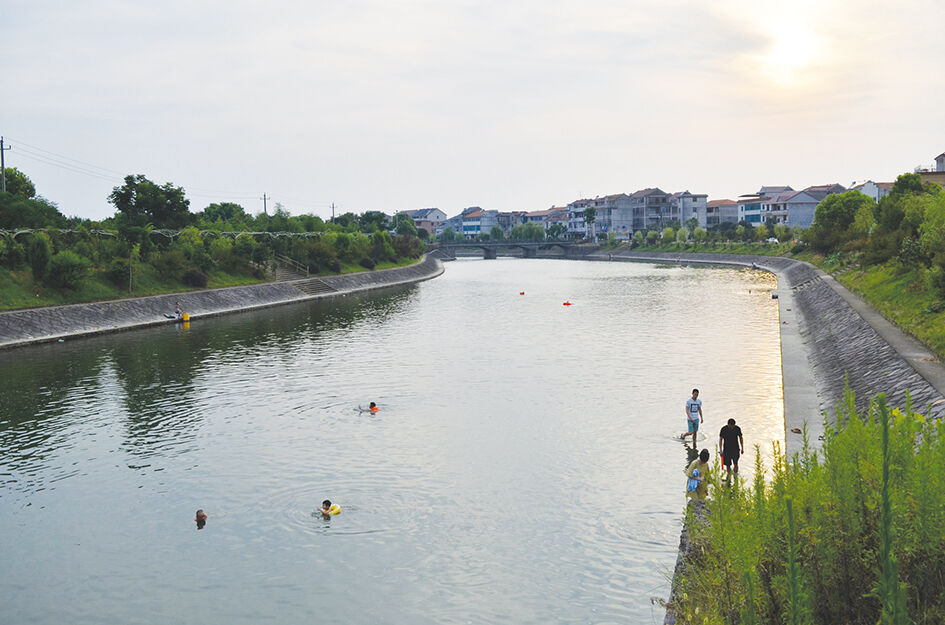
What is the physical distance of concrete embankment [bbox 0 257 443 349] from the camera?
1929 inches

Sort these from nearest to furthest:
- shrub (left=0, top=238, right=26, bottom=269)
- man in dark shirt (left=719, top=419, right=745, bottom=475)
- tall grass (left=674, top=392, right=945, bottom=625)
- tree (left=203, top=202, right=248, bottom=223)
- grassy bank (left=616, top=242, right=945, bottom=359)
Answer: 1. tall grass (left=674, top=392, right=945, bottom=625)
2. man in dark shirt (left=719, top=419, right=745, bottom=475)
3. grassy bank (left=616, top=242, right=945, bottom=359)
4. shrub (left=0, top=238, right=26, bottom=269)
5. tree (left=203, top=202, right=248, bottom=223)

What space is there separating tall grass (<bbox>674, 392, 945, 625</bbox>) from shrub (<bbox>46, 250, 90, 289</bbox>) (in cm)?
5588

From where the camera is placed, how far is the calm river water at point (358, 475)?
15.8 meters

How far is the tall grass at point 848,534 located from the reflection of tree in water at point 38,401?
20444mm

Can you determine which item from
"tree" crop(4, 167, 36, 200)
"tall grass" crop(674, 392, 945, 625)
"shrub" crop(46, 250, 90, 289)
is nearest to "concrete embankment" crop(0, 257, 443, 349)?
"shrub" crop(46, 250, 90, 289)

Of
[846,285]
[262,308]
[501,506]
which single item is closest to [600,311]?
[846,285]

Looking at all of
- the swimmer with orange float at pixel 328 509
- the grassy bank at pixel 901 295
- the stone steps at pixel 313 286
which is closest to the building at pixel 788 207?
the grassy bank at pixel 901 295

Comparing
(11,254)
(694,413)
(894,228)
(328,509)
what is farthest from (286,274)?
(328,509)

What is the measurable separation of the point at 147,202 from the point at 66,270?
33473mm

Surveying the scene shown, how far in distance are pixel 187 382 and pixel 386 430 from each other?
14233mm

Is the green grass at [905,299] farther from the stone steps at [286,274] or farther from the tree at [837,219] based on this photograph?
the stone steps at [286,274]

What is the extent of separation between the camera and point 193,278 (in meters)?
71.5

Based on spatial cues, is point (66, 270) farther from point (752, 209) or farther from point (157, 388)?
point (752, 209)

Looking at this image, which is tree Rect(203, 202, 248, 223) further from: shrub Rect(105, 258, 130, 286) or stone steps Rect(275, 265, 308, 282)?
shrub Rect(105, 258, 130, 286)
